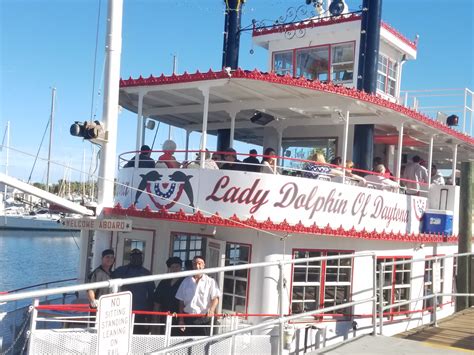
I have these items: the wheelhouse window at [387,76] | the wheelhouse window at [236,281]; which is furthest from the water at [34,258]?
the wheelhouse window at [236,281]

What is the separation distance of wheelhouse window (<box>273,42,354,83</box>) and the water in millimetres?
16027

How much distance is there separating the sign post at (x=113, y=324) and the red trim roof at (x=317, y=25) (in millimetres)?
11512

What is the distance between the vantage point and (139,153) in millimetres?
9773

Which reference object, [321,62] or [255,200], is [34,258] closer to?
[321,62]

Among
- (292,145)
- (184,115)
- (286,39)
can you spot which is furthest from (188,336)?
(286,39)

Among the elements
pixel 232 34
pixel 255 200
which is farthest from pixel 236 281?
pixel 232 34

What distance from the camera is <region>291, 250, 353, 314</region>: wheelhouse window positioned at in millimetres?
9048

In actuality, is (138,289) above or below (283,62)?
below

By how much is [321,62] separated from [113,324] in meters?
12.0

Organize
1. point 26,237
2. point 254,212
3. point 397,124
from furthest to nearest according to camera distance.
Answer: point 26,237, point 397,124, point 254,212

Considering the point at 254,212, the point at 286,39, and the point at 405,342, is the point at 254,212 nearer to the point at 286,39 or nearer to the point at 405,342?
the point at 405,342

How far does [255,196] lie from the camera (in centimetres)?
846

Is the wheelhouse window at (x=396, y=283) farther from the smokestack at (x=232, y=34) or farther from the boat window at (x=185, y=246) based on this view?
the smokestack at (x=232, y=34)

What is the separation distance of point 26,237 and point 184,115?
47.2 metres
